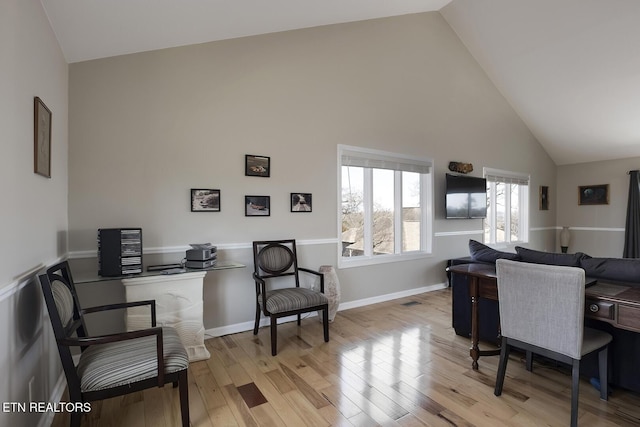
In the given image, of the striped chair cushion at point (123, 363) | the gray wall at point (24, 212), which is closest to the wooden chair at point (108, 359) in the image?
the striped chair cushion at point (123, 363)

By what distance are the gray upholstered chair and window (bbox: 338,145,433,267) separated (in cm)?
215

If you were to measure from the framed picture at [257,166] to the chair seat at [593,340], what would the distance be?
9.46ft

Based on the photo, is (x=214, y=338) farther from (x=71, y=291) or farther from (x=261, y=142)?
(x=261, y=142)

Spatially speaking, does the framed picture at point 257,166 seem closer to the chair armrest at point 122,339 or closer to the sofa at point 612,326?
the chair armrest at point 122,339

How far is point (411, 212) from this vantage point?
483cm

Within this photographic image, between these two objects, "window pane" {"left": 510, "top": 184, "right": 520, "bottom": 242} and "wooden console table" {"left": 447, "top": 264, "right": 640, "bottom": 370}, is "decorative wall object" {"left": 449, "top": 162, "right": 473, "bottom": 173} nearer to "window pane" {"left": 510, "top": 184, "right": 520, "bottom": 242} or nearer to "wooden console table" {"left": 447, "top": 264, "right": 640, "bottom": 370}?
"window pane" {"left": 510, "top": 184, "right": 520, "bottom": 242}

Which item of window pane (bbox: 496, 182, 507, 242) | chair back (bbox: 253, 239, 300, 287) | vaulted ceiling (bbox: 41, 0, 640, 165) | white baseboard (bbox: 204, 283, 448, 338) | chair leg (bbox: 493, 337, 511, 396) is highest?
vaulted ceiling (bbox: 41, 0, 640, 165)

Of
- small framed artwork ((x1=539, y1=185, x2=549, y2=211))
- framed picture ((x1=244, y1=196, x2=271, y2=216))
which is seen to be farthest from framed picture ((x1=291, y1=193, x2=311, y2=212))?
small framed artwork ((x1=539, y1=185, x2=549, y2=211))

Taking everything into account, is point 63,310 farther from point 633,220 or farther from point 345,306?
point 633,220

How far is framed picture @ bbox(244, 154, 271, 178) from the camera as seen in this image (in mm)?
3252

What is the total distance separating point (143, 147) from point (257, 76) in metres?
1.35

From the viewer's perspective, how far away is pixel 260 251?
3.21 meters

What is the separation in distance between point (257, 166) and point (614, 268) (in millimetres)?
3081

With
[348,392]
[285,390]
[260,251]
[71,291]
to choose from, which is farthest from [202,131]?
[348,392]
